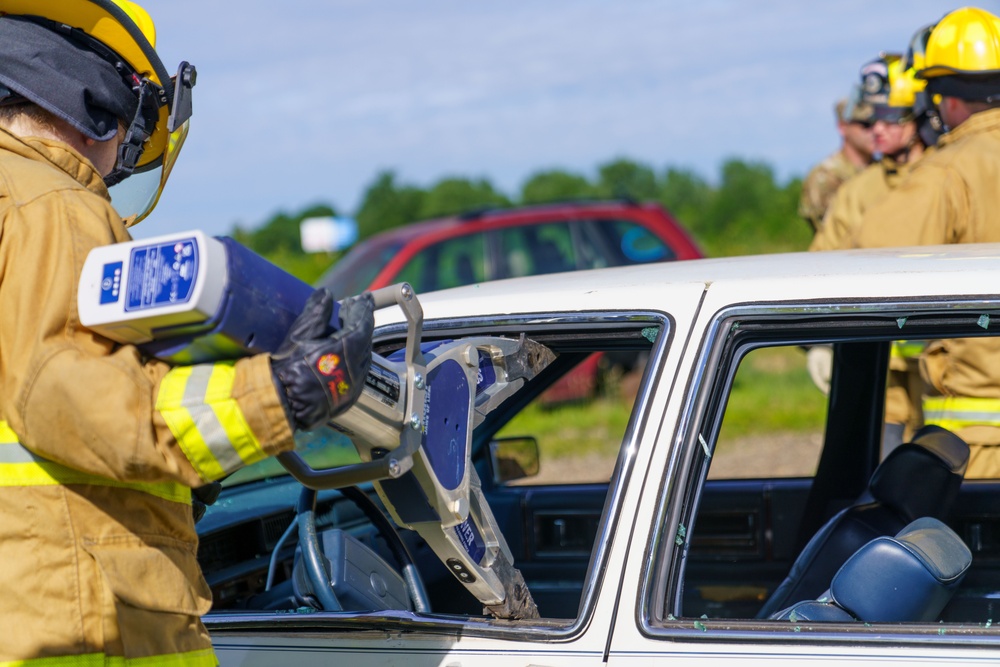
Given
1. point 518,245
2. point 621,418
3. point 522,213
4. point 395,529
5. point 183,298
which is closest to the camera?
point 183,298

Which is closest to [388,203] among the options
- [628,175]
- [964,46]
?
[628,175]

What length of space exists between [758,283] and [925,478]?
80cm

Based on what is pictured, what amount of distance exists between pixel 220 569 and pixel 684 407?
3.95 ft

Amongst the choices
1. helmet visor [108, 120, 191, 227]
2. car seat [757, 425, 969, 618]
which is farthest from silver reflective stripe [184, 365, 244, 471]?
car seat [757, 425, 969, 618]

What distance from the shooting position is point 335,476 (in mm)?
1666

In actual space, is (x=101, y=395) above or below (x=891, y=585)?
above

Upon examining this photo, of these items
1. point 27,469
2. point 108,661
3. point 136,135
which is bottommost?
point 108,661

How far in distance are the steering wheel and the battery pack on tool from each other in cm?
71

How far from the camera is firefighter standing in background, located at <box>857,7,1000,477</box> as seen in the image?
3029mm

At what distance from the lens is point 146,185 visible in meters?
2.12

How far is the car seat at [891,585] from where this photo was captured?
1989mm

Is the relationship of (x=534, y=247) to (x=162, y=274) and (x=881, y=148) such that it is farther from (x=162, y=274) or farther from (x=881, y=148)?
(x=162, y=274)

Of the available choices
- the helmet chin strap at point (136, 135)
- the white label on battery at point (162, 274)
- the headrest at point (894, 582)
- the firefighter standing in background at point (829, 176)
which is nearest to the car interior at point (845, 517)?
the headrest at point (894, 582)

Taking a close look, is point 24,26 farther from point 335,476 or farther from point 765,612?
point 765,612
